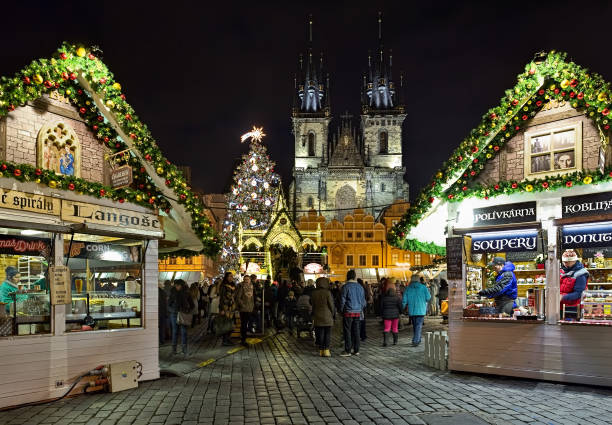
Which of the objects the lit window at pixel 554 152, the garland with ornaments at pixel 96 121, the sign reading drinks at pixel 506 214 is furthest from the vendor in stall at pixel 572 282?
the garland with ornaments at pixel 96 121

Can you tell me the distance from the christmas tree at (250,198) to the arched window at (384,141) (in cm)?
3998

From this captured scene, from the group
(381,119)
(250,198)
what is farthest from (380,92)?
(250,198)

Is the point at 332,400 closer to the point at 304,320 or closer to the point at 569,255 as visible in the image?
the point at 569,255

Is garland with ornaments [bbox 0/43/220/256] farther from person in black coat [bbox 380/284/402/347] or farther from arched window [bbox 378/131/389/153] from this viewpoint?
arched window [bbox 378/131/389/153]

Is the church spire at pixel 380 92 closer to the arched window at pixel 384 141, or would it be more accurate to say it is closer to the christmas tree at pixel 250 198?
the arched window at pixel 384 141

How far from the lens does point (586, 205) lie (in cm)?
938

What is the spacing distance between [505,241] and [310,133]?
67.6m

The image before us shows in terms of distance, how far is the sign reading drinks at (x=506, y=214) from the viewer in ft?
33.0

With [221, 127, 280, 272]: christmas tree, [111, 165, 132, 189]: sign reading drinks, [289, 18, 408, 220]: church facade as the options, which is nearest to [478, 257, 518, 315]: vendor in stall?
[111, 165, 132, 189]: sign reading drinks

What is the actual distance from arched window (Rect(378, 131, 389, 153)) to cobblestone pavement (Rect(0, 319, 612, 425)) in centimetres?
6636

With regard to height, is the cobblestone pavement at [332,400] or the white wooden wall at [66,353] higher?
the white wooden wall at [66,353]

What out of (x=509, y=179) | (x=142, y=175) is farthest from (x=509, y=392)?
(x=142, y=175)

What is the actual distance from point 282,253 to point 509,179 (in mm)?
20288

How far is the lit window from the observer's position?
32.4 ft
